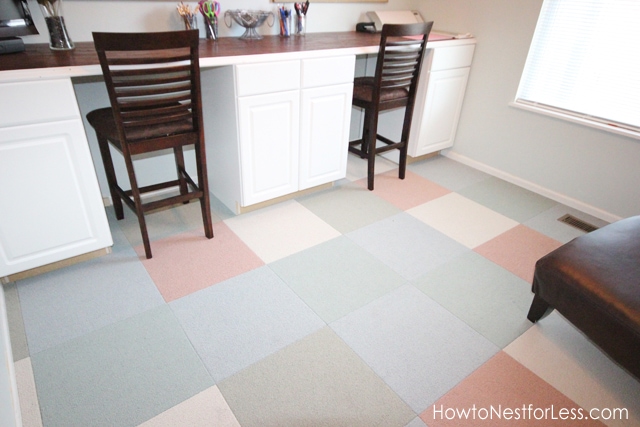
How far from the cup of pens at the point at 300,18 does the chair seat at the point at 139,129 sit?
126 cm

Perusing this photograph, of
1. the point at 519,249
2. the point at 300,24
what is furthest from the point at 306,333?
the point at 300,24

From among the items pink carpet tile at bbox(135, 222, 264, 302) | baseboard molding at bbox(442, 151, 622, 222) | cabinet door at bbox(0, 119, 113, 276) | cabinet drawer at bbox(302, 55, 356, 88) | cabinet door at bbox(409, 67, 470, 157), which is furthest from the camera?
cabinet door at bbox(409, 67, 470, 157)

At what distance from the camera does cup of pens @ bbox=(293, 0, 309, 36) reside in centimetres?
268

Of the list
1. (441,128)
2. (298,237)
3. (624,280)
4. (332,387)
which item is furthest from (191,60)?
(441,128)

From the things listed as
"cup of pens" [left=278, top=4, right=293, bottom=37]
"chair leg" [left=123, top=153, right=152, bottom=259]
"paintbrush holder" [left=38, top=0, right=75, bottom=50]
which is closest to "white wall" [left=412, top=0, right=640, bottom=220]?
"cup of pens" [left=278, top=4, right=293, bottom=37]

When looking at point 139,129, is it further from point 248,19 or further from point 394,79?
point 394,79

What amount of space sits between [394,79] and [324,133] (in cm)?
58

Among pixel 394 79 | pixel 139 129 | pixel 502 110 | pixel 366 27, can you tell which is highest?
pixel 366 27

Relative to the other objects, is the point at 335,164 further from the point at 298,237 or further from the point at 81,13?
the point at 81,13

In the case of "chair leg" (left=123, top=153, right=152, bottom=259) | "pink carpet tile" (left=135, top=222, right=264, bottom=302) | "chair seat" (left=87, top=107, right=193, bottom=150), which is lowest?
"pink carpet tile" (left=135, top=222, right=264, bottom=302)

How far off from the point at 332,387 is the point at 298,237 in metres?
1.01

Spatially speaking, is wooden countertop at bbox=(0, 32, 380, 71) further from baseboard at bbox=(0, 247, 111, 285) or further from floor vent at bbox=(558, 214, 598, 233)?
floor vent at bbox=(558, 214, 598, 233)

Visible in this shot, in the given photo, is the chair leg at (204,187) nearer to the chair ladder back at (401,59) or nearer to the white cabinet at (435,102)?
the chair ladder back at (401,59)

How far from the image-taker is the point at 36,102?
63.4 inches
